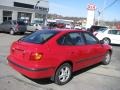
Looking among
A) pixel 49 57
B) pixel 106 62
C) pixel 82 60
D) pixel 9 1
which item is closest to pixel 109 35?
pixel 106 62

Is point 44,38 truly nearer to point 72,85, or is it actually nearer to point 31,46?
point 31,46

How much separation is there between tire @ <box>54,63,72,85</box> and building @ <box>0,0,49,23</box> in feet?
95.9

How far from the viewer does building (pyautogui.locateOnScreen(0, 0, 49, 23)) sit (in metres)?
36.0

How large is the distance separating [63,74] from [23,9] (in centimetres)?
3455

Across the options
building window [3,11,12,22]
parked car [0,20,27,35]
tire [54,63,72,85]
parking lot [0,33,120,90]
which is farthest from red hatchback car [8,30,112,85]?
building window [3,11,12,22]

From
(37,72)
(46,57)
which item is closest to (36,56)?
(46,57)

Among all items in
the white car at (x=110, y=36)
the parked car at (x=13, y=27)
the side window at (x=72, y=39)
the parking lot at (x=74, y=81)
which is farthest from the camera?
the parked car at (x=13, y=27)

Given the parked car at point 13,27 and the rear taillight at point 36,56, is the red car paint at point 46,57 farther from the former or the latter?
the parked car at point 13,27

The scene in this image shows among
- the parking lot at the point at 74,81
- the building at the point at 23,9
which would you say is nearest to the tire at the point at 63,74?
the parking lot at the point at 74,81

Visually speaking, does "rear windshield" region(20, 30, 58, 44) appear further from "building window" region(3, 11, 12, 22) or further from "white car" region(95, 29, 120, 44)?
"building window" region(3, 11, 12, 22)

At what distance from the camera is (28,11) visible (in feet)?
137

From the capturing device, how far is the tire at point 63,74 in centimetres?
668

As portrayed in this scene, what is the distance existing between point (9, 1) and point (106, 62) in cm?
2975

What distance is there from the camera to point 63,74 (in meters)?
6.93
